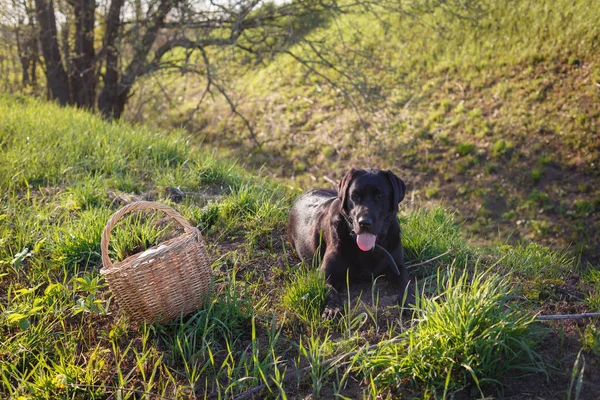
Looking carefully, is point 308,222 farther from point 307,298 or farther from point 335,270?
point 307,298

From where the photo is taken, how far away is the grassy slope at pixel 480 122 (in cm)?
775

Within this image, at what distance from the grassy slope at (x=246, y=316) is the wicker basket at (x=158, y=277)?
0.15 m

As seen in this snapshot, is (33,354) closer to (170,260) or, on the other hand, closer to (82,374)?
(82,374)

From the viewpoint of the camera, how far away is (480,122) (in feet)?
31.1

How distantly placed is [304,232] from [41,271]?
203 centimetres

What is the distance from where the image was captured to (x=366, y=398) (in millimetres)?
2654

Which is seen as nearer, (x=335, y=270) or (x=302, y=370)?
(x=302, y=370)

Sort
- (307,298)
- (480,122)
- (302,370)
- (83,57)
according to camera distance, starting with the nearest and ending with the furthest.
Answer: (302,370)
(307,298)
(480,122)
(83,57)

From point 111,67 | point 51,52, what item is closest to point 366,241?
point 111,67

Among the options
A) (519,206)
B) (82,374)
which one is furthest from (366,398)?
(519,206)

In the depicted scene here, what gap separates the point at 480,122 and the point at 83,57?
8.37 meters

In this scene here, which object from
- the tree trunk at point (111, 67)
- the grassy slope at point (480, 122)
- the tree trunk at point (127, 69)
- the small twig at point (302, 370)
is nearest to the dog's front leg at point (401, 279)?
the small twig at point (302, 370)

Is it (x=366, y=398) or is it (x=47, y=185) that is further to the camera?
(x=47, y=185)

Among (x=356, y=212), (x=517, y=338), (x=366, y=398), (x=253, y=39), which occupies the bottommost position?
(x=366, y=398)
